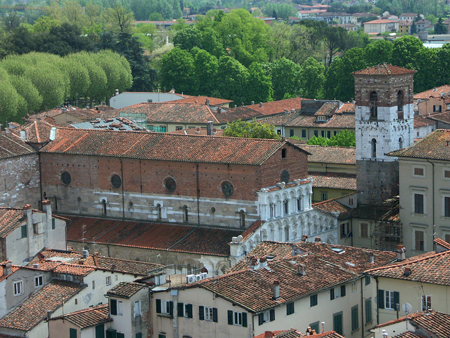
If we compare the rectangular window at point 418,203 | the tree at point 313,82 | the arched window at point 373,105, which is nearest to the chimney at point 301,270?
the rectangular window at point 418,203

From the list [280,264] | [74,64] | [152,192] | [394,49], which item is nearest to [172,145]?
[152,192]

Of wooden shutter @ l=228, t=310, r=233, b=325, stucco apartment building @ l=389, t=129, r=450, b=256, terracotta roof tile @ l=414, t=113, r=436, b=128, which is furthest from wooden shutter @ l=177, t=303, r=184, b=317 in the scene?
terracotta roof tile @ l=414, t=113, r=436, b=128

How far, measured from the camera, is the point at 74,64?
103 metres

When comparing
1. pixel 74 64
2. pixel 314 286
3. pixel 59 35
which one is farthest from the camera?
pixel 59 35

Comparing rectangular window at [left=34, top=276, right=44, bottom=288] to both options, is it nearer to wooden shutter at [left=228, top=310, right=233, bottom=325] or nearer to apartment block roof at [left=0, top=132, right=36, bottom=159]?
wooden shutter at [left=228, top=310, right=233, bottom=325]

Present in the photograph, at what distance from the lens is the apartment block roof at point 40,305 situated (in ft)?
130

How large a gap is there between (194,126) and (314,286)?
158 feet

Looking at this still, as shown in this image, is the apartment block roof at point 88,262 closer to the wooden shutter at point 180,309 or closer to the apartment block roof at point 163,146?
the wooden shutter at point 180,309

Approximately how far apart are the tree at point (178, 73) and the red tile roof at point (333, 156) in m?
48.3

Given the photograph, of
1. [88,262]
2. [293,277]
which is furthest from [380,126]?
[88,262]

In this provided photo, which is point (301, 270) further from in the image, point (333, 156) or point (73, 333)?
point (333, 156)

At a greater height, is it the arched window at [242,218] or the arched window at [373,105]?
the arched window at [373,105]

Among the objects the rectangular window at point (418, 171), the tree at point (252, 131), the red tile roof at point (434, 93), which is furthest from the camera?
the red tile roof at point (434, 93)

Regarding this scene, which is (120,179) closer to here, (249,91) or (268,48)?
(249,91)
